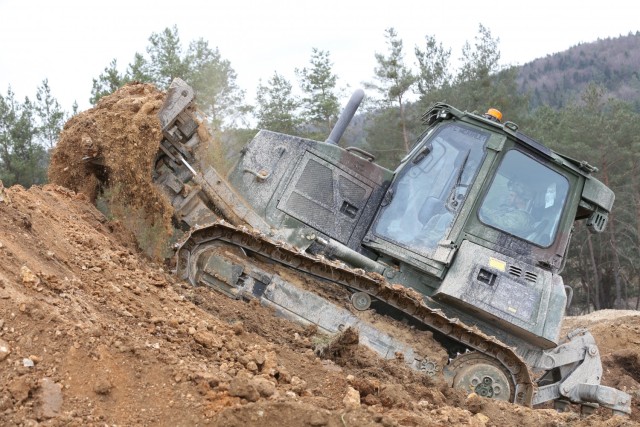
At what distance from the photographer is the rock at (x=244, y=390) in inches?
164

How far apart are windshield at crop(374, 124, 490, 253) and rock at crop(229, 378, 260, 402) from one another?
3.29 metres

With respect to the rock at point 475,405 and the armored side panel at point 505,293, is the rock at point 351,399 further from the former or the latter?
the armored side panel at point 505,293

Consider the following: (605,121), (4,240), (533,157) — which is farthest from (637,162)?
(4,240)

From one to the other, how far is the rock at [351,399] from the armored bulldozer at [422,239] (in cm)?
193

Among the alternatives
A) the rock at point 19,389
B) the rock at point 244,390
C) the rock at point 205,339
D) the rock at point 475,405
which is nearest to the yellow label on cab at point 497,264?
the rock at point 475,405

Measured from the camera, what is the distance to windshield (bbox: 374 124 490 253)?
7250 millimetres

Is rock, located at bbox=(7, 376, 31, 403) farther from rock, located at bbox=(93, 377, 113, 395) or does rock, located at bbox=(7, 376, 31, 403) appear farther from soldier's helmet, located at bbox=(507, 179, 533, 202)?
soldier's helmet, located at bbox=(507, 179, 533, 202)

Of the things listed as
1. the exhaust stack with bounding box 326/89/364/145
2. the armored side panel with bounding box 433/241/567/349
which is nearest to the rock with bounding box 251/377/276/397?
the armored side panel with bounding box 433/241/567/349

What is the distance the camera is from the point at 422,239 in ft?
23.7

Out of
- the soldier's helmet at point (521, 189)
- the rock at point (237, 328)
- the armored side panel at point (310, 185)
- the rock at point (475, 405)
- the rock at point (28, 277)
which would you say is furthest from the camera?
the armored side panel at point (310, 185)

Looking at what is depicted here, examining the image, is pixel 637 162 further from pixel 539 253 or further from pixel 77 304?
pixel 77 304

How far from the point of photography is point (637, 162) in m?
27.0

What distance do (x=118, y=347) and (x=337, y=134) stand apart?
4106 mm

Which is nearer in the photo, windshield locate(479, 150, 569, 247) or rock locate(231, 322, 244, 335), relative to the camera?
rock locate(231, 322, 244, 335)
